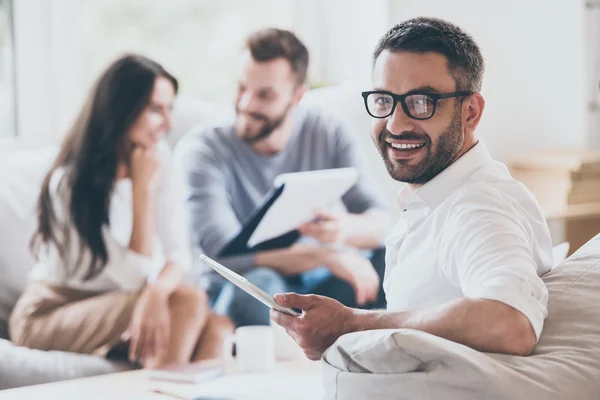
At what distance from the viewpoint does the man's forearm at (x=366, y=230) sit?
2857 mm

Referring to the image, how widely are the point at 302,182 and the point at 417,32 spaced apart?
1.40m

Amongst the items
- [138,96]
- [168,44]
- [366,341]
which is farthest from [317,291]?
[366,341]

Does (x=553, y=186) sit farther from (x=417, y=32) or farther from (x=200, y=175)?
(x=417, y=32)

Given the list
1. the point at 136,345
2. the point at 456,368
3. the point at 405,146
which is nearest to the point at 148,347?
the point at 136,345

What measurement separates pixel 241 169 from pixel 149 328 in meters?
0.57

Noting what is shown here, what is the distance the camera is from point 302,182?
9.14ft

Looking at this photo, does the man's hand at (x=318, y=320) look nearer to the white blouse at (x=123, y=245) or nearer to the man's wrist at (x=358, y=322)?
the man's wrist at (x=358, y=322)

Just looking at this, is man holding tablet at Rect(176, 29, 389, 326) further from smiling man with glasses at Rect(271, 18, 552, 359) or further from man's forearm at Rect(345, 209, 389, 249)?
smiling man with glasses at Rect(271, 18, 552, 359)

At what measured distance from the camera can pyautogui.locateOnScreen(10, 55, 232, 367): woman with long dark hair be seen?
241 centimetres

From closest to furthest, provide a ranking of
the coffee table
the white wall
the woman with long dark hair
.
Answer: the coffee table < the woman with long dark hair < the white wall

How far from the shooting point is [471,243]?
1.27 metres

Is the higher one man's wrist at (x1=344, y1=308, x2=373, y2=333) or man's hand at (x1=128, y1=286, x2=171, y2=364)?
man's wrist at (x1=344, y1=308, x2=373, y2=333)

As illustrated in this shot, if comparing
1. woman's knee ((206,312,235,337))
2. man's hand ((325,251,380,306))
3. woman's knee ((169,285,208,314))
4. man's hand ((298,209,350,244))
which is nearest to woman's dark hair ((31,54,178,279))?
woman's knee ((169,285,208,314))

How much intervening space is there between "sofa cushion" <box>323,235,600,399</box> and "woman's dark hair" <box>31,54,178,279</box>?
1.39 metres
